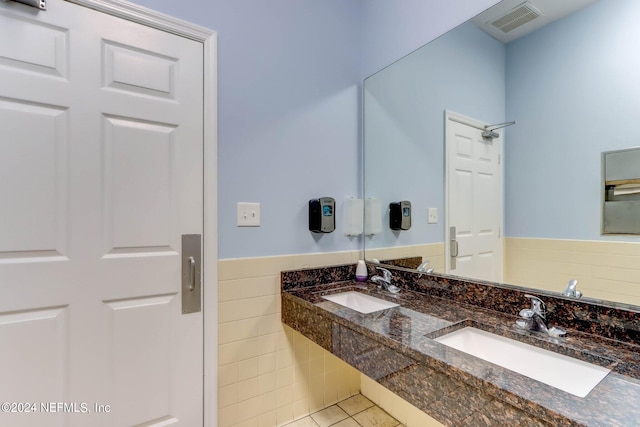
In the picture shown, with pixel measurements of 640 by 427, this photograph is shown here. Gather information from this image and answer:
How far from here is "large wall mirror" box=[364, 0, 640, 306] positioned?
104 cm

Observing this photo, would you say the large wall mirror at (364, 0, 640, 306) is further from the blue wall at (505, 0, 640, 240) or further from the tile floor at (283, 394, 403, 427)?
the tile floor at (283, 394, 403, 427)

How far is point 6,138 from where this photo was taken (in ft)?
3.59

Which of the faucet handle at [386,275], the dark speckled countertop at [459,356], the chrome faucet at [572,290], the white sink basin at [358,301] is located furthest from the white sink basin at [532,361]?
the faucet handle at [386,275]

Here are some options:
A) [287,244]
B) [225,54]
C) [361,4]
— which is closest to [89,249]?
[287,244]

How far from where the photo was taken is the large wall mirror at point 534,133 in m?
1.04

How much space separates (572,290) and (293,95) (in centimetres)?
156

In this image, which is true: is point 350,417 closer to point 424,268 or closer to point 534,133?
point 424,268

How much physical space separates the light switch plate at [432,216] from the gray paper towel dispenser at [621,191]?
728 millimetres

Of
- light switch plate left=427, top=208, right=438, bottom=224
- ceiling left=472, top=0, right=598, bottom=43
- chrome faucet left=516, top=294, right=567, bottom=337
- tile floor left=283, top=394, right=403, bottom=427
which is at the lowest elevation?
tile floor left=283, top=394, right=403, bottom=427

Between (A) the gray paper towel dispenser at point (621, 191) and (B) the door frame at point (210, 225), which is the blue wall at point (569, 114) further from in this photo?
(B) the door frame at point (210, 225)

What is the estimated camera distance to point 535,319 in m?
1.11

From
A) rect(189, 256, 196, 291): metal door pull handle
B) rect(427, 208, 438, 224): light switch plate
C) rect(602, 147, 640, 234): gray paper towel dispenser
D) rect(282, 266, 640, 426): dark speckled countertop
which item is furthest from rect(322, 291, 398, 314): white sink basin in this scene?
rect(602, 147, 640, 234): gray paper towel dispenser

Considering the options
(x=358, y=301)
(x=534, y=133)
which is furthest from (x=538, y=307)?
(x=358, y=301)

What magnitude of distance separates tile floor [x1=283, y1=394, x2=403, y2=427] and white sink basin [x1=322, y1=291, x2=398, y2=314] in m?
0.67
